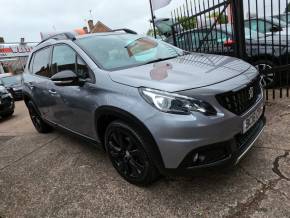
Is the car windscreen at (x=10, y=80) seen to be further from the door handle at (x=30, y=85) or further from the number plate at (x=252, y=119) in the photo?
the number plate at (x=252, y=119)

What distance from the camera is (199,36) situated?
6.50m

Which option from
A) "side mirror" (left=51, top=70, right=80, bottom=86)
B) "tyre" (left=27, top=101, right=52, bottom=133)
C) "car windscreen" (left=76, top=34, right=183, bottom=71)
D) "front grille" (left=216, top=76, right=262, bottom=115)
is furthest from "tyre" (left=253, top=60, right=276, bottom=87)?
"tyre" (left=27, top=101, right=52, bottom=133)

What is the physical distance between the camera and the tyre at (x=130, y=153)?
→ 109 inches

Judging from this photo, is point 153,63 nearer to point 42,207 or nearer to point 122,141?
point 122,141

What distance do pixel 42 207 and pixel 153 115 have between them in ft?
5.21

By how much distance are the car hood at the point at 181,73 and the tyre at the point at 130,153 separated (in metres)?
0.45

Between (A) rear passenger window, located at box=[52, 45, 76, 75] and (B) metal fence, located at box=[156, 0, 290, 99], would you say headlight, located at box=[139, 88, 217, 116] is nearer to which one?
(A) rear passenger window, located at box=[52, 45, 76, 75]

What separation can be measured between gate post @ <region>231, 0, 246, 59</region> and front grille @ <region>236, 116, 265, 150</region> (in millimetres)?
2439

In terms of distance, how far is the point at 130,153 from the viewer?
298 centimetres

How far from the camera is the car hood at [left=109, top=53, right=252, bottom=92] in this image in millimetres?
2604

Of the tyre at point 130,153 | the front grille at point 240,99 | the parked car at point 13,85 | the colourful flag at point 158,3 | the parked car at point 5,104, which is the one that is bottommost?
the parked car at point 13,85

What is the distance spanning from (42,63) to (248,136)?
3347 millimetres

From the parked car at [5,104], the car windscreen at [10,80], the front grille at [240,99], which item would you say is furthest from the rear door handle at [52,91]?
the car windscreen at [10,80]

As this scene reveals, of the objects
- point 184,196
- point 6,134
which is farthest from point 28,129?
point 184,196
